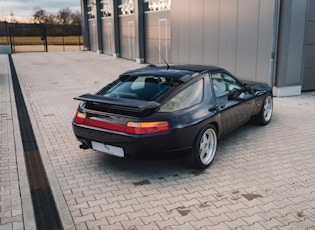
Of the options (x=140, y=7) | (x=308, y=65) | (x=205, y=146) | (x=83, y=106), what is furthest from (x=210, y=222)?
(x=140, y=7)

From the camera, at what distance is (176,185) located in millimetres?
Answer: 4363

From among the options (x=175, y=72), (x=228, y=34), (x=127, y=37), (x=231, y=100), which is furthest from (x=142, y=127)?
(x=127, y=37)

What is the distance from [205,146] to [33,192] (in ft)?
7.92

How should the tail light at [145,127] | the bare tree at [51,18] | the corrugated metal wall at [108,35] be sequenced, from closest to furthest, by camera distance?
1. the tail light at [145,127]
2. the corrugated metal wall at [108,35]
3. the bare tree at [51,18]

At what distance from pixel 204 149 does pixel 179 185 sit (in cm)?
76

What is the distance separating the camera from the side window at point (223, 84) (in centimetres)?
536

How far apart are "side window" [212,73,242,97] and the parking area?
0.98 metres

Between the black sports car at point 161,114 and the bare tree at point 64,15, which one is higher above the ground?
the bare tree at point 64,15

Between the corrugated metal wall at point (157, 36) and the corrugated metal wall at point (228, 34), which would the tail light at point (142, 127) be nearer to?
the corrugated metal wall at point (228, 34)

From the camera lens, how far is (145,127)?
4.16m

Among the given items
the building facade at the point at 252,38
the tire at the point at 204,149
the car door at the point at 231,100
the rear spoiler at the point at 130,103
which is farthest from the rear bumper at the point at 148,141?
the building facade at the point at 252,38

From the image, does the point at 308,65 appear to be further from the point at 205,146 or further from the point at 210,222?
the point at 210,222

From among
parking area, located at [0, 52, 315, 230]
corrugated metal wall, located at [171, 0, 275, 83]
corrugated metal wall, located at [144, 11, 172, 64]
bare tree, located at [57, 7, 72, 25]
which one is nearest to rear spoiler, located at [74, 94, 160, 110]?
parking area, located at [0, 52, 315, 230]

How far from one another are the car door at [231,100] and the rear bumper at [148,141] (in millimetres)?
983
